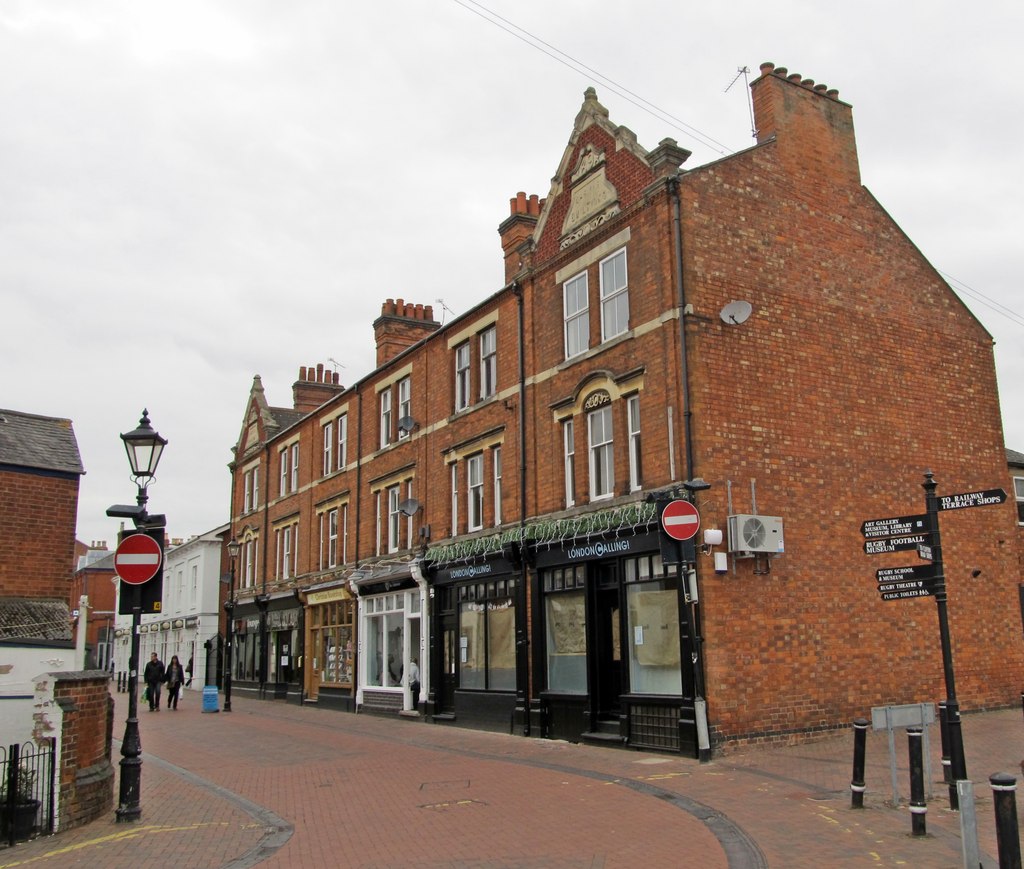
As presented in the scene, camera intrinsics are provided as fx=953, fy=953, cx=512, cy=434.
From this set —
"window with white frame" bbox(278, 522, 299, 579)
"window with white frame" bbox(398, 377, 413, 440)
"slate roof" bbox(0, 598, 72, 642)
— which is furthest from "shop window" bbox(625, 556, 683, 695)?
"window with white frame" bbox(278, 522, 299, 579)

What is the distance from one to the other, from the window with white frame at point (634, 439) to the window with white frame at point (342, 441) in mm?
14167

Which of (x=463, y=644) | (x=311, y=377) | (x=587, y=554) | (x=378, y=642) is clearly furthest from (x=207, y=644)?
(x=587, y=554)

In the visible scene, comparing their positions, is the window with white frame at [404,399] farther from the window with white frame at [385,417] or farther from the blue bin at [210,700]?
the blue bin at [210,700]

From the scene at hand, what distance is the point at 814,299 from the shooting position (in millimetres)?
17469

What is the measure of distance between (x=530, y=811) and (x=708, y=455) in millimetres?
6724

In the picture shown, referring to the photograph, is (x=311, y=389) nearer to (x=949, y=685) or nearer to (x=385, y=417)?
(x=385, y=417)

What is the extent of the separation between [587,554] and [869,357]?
21.5 feet

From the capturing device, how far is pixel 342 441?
29.7 meters

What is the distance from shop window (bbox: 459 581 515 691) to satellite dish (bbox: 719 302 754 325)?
7.19m

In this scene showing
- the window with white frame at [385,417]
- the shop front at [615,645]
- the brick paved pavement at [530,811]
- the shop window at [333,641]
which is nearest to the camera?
the brick paved pavement at [530,811]

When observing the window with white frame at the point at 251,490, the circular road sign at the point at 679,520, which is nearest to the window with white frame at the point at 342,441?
the window with white frame at the point at 251,490

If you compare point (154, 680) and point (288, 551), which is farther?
point (288, 551)

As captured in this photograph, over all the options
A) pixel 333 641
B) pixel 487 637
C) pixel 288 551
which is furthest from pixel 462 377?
pixel 288 551

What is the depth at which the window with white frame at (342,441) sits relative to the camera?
96.1 ft
